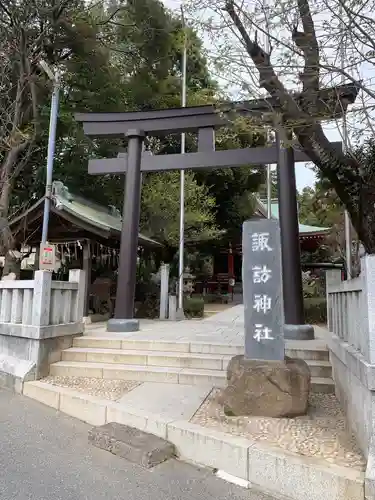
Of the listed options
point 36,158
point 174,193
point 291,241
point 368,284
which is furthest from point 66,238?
point 368,284

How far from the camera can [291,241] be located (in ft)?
24.4

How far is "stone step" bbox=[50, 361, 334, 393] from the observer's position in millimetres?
5328

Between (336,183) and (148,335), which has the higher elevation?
(336,183)

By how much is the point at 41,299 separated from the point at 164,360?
2208 millimetres

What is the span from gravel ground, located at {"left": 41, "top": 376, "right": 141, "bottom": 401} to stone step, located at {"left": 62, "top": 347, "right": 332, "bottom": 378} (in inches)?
20.7

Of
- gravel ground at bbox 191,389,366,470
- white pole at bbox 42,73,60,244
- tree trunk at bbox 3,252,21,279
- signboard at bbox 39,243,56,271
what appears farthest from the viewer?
tree trunk at bbox 3,252,21,279

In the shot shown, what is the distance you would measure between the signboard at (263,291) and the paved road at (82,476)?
1556 millimetres

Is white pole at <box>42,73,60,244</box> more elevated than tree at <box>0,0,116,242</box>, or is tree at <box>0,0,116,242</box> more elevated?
tree at <box>0,0,116,242</box>

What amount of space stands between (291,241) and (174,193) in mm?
8199

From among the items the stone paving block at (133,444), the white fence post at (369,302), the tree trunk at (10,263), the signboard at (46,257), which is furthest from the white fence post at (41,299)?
the tree trunk at (10,263)

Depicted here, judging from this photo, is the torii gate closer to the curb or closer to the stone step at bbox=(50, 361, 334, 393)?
the stone step at bbox=(50, 361, 334, 393)

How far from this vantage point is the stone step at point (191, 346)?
5.80m

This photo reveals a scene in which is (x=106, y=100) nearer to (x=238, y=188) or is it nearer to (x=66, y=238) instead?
(x=66, y=238)

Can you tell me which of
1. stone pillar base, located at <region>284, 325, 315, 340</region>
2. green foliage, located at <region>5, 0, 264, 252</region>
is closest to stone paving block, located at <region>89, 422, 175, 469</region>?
stone pillar base, located at <region>284, 325, 315, 340</region>
